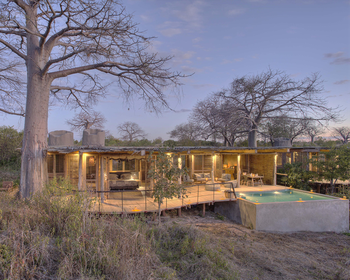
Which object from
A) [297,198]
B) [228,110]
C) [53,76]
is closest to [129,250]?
[53,76]

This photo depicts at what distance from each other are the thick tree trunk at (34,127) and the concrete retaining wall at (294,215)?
9.23 meters

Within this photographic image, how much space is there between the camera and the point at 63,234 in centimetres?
435

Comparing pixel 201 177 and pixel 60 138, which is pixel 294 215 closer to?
pixel 201 177

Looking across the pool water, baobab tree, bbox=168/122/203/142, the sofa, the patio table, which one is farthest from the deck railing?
baobab tree, bbox=168/122/203/142

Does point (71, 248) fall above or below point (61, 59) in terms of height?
below

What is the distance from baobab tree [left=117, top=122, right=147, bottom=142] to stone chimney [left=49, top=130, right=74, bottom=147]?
2427 centimetres

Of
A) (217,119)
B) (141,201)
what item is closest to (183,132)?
(217,119)

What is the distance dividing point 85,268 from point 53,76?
8871 mm

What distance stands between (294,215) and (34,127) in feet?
40.3

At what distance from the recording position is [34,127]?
8875mm

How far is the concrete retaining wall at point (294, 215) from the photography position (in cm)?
973

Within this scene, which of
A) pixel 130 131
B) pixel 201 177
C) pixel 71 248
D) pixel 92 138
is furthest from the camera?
pixel 130 131

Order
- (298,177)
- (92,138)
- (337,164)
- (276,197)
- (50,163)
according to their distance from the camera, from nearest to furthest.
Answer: (276,197) < (92,138) < (50,163) < (337,164) < (298,177)

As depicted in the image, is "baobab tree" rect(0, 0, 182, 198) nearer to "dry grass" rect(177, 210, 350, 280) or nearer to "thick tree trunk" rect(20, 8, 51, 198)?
"thick tree trunk" rect(20, 8, 51, 198)
